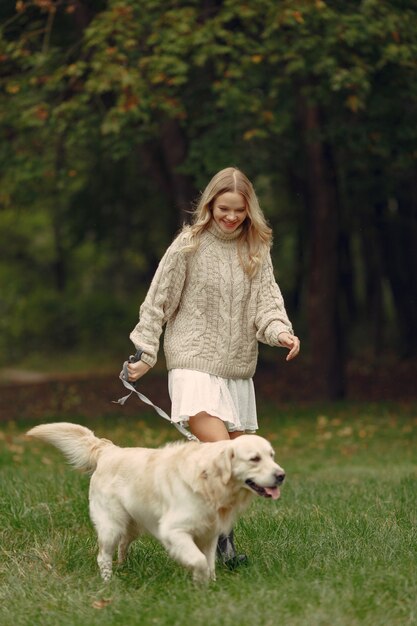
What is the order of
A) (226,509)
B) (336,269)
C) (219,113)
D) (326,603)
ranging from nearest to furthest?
(326,603), (226,509), (219,113), (336,269)

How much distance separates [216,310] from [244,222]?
0.56 metres

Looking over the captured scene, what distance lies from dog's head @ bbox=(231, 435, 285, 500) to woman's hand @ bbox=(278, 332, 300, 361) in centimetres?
85

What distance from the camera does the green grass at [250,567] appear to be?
16.7 feet

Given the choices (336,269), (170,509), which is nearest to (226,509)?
(170,509)

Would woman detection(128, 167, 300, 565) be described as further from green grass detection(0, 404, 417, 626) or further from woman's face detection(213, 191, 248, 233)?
green grass detection(0, 404, 417, 626)

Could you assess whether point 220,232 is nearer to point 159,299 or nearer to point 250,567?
point 159,299

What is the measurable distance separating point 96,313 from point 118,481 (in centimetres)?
2722

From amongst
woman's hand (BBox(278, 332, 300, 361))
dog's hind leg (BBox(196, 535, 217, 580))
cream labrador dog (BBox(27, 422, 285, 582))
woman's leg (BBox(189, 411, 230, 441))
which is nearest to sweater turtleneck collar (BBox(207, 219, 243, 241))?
woman's hand (BBox(278, 332, 300, 361))

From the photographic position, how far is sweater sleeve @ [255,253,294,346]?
252 inches

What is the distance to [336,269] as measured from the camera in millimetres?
18125

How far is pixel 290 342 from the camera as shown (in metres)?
6.26

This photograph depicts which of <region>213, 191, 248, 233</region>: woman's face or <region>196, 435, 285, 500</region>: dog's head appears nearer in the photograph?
<region>196, 435, 285, 500</region>: dog's head

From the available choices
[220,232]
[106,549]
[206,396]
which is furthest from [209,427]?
[220,232]

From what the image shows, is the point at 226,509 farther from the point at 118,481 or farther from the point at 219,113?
the point at 219,113
